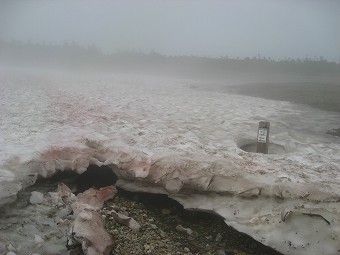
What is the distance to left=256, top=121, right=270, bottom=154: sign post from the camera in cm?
512

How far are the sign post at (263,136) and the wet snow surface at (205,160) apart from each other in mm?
242

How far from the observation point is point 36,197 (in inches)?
152

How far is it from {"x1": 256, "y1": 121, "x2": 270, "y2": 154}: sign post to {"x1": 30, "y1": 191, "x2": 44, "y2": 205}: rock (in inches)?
142

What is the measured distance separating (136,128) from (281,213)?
3.73 metres

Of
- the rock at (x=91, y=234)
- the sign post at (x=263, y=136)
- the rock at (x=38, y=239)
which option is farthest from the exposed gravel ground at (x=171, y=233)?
the sign post at (x=263, y=136)

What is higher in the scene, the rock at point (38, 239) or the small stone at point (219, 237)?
the rock at point (38, 239)

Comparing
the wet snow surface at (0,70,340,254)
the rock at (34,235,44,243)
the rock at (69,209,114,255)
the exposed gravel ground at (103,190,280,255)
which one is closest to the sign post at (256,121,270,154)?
the wet snow surface at (0,70,340,254)

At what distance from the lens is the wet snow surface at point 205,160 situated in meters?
3.33

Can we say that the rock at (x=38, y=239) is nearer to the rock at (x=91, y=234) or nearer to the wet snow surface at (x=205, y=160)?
the rock at (x=91, y=234)

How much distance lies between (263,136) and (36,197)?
12.2 feet

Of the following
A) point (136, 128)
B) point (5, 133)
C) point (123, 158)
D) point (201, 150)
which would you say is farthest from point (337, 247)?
point (5, 133)

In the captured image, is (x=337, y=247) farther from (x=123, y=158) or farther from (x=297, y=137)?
(x=297, y=137)

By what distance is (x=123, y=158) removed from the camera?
472 cm

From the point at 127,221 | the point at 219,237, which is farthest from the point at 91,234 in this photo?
the point at 219,237
